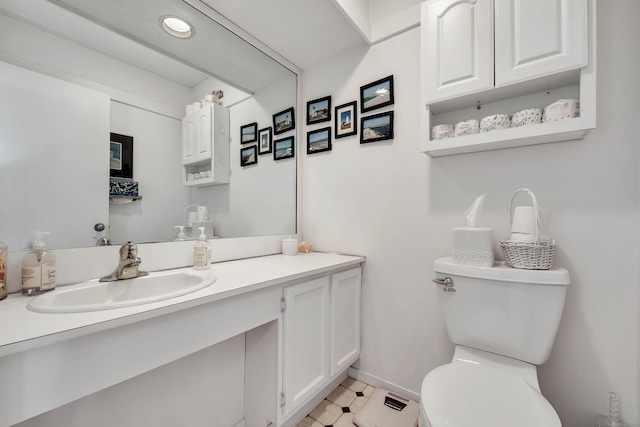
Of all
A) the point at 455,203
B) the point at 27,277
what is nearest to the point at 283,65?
the point at 455,203

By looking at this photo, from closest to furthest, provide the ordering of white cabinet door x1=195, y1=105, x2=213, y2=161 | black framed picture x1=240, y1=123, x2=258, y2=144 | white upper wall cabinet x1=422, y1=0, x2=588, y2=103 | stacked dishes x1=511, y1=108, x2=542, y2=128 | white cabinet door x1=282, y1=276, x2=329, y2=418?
white upper wall cabinet x1=422, y1=0, x2=588, y2=103, stacked dishes x1=511, y1=108, x2=542, y2=128, white cabinet door x1=282, y1=276, x2=329, y2=418, white cabinet door x1=195, y1=105, x2=213, y2=161, black framed picture x1=240, y1=123, x2=258, y2=144

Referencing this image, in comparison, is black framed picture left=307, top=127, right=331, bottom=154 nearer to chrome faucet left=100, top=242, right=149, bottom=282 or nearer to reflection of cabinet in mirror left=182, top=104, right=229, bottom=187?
reflection of cabinet in mirror left=182, top=104, right=229, bottom=187

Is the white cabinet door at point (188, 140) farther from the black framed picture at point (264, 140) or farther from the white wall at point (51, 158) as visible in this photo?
the black framed picture at point (264, 140)

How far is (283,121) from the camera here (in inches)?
76.2

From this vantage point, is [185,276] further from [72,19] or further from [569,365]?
[569,365]

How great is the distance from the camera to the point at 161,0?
4.19 feet

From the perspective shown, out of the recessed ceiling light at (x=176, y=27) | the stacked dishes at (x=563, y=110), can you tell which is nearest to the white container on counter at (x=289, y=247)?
the recessed ceiling light at (x=176, y=27)

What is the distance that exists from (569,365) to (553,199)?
71cm

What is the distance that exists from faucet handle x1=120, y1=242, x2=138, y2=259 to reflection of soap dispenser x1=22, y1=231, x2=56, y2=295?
193mm

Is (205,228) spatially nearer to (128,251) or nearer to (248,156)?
(128,251)

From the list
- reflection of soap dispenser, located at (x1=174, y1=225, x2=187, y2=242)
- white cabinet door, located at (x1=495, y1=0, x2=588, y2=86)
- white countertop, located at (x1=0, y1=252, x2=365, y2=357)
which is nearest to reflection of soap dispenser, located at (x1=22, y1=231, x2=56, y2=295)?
white countertop, located at (x1=0, y1=252, x2=365, y2=357)

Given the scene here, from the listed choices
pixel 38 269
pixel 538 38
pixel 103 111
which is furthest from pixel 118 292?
pixel 538 38

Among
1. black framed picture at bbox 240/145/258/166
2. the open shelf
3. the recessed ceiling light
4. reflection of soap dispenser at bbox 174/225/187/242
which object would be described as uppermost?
the recessed ceiling light

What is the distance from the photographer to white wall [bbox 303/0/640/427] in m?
1.02
